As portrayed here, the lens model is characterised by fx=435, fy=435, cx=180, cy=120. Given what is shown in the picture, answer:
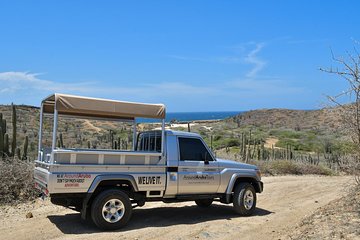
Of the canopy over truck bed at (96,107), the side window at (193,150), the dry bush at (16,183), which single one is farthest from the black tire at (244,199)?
the dry bush at (16,183)

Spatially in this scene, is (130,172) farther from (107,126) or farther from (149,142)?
(107,126)

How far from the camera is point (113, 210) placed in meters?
9.27

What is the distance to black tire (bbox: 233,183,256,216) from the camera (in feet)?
36.7

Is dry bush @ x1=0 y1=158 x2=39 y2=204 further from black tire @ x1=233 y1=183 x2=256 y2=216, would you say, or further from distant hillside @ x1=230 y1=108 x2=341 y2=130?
distant hillside @ x1=230 y1=108 x2=341 y2=130

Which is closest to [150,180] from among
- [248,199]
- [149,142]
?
[149,142]

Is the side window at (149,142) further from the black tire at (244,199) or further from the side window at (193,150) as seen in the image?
the black tire at (244,199)

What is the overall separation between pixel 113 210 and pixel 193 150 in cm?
259

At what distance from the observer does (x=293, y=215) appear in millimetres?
11414

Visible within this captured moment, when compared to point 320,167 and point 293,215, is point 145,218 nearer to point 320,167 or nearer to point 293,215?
point 293,215

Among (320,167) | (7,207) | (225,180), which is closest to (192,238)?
(225,180)

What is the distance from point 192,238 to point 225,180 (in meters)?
2.67

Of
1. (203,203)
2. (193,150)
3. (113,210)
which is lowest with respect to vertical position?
(203,203)

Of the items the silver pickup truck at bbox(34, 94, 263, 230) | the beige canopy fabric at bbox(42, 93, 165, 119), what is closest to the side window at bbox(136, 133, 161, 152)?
the silver pickup truck at bbox(34, 94, 263, 230)

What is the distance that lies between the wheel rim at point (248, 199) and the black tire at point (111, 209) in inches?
133
